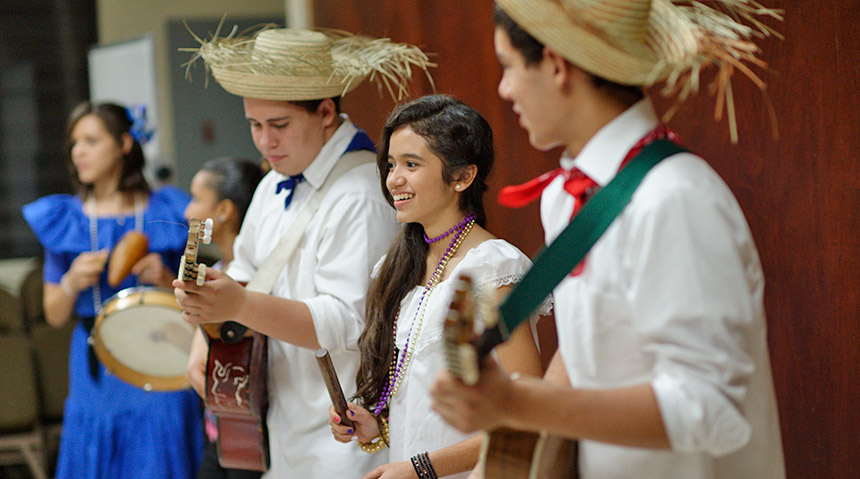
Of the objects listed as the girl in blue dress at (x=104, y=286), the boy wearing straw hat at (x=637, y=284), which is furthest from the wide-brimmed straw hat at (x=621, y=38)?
the girl in blue dress at (x=104, y=286)

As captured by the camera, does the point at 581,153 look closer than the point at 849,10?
Yes

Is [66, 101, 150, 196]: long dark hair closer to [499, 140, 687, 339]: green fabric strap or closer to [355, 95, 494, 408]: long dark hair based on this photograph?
[355, 95, 494, 408]: long dark hair

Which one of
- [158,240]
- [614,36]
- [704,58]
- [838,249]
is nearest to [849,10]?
[838,249]

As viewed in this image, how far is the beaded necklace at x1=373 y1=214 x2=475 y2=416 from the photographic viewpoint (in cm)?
185

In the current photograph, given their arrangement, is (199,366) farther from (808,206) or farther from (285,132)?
(808,206)

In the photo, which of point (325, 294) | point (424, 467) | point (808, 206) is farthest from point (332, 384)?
point (808, 206)

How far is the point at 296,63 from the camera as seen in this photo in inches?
88.4

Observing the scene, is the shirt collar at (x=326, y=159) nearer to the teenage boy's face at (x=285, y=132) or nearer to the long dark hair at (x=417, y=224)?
the teenage boy's face at (x=285, y=132)

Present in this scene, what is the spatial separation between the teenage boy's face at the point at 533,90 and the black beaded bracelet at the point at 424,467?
778 millimetres

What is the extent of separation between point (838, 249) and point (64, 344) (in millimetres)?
3885

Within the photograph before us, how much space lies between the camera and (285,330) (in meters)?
2.07

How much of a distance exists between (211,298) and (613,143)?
102 centimetres

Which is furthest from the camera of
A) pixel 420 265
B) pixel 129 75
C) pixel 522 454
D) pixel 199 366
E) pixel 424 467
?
pixel 129 75

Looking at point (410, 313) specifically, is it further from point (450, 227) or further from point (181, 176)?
point (181, 176)
